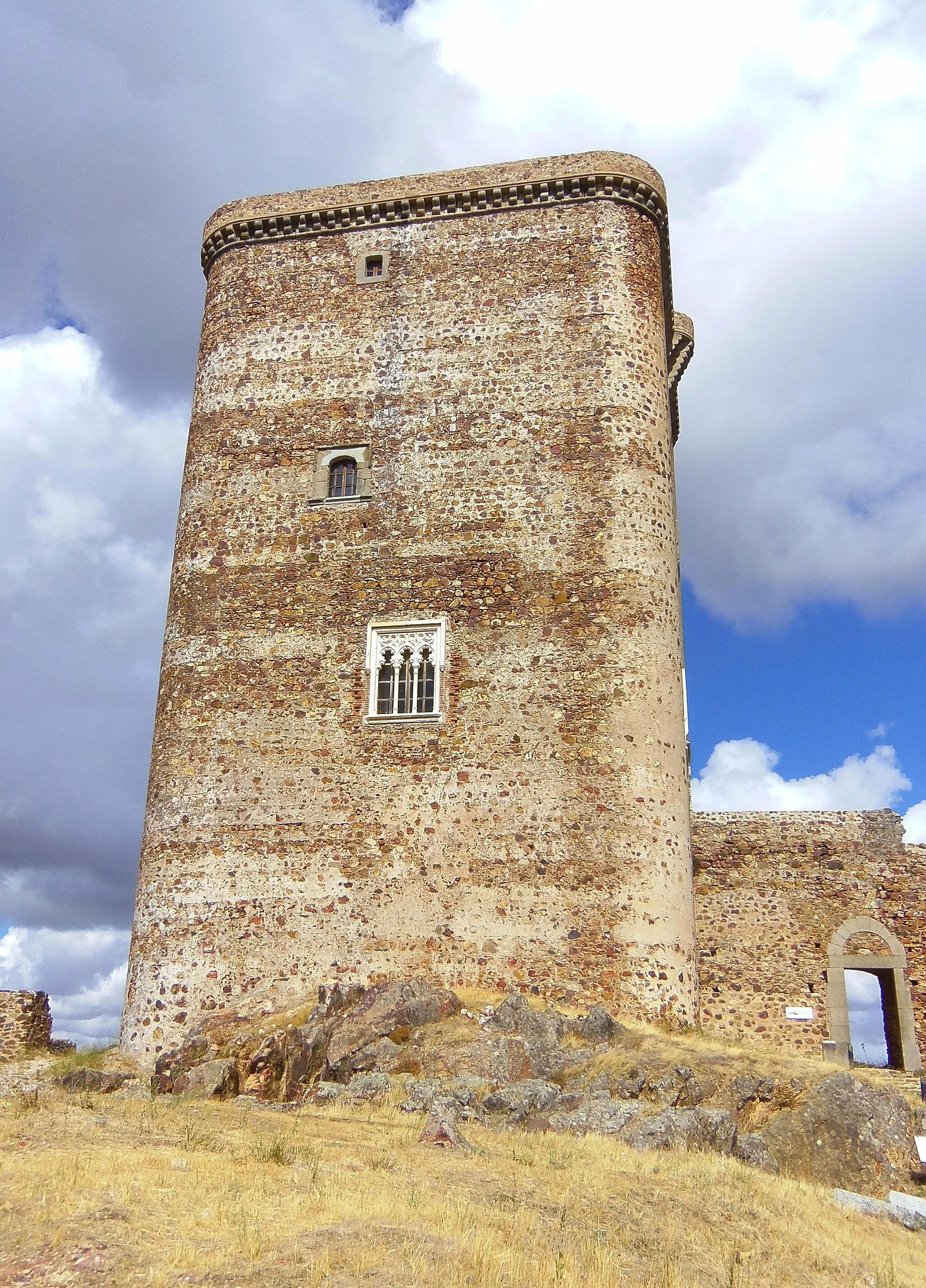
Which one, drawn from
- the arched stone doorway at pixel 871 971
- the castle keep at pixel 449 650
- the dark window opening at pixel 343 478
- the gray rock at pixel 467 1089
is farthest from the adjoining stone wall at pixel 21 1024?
the arched stone doorway at pixel 871 971

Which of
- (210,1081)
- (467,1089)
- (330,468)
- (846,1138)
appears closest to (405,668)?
(330,468)

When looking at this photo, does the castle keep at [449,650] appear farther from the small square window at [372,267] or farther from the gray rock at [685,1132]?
the gray rock at [685,1132]

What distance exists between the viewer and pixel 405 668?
1697cm

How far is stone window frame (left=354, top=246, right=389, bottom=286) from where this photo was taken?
64.1 feet

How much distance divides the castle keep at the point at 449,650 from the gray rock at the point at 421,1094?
306cm

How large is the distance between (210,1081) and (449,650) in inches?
273

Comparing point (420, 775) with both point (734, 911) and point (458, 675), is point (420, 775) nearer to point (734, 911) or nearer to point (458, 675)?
point (458, 675)

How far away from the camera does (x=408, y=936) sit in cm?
1555

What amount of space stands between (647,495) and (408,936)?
775 cm

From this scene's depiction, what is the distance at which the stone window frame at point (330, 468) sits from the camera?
1817 centimetres

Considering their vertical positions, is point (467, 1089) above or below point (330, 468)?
below

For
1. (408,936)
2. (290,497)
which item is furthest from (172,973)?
(290,497)

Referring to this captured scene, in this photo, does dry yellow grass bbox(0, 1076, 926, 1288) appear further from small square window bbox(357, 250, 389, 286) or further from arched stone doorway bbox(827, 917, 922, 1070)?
small square window bbox(357, 250, 389, 286)

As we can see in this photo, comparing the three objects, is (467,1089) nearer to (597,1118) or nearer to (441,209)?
(597,1118)
